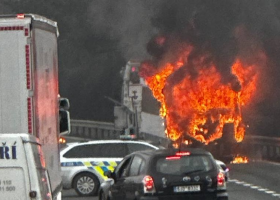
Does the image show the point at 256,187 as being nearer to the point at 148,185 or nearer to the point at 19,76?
the point at 148,185

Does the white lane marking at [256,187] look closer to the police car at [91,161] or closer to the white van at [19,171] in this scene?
the police car at [91,161]

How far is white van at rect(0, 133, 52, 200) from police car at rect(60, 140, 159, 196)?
1835 centimetres

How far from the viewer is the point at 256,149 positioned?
4441 centimetres

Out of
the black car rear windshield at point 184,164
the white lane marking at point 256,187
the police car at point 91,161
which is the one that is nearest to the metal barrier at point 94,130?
the white lane marking at point 256,187

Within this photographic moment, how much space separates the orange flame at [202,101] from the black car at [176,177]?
25.6 m

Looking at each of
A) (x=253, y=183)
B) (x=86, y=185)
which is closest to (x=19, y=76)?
(x=86, y=185)

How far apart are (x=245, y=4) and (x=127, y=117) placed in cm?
1191

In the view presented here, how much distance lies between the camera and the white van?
946 centimetres

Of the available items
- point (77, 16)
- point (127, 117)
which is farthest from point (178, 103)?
point (77, 16)

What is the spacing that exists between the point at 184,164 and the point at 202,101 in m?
27.1

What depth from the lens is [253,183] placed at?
29844mm

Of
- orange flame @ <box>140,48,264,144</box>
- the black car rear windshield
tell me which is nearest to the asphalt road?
orange flame @ <box>140,48,264,144</box>

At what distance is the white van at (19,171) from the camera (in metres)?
9.46

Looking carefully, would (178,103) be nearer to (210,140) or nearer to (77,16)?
(210,140)
